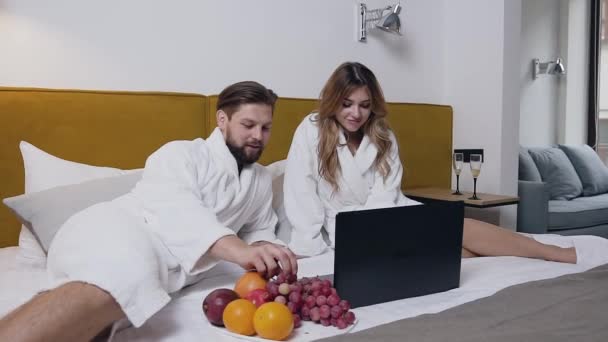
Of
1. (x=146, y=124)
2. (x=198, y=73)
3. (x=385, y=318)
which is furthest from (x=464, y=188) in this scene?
(x=385, y=318)

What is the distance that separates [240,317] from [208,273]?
526 millimetres

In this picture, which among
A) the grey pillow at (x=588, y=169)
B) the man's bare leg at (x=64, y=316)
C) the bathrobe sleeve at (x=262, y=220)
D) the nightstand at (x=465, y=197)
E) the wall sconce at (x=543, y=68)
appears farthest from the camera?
the wall sconce at (x=543, y=68)

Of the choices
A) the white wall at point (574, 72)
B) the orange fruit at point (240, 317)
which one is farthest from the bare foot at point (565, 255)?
the white wall at point (574, 72)

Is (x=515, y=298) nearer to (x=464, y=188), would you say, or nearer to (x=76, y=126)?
(x=76, y=126)

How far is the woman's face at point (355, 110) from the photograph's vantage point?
2.20 meters

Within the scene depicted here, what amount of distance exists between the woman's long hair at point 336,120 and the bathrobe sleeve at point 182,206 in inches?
23.9

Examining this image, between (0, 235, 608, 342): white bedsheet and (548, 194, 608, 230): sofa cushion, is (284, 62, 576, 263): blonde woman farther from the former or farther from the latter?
(548, 194, 608, 230): sofa cushion

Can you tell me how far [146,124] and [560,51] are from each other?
171 inches

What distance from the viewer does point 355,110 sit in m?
2.20

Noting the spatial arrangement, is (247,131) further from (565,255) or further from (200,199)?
(565,255)

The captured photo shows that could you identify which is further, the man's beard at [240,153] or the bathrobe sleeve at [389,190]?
the bathrobe sleeve at [389,190]

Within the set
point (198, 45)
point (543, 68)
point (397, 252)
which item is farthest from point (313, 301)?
point (543, 68)

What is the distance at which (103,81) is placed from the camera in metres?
2.29

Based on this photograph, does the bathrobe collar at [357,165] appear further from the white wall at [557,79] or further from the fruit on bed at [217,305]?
the white wall at [557,79]
